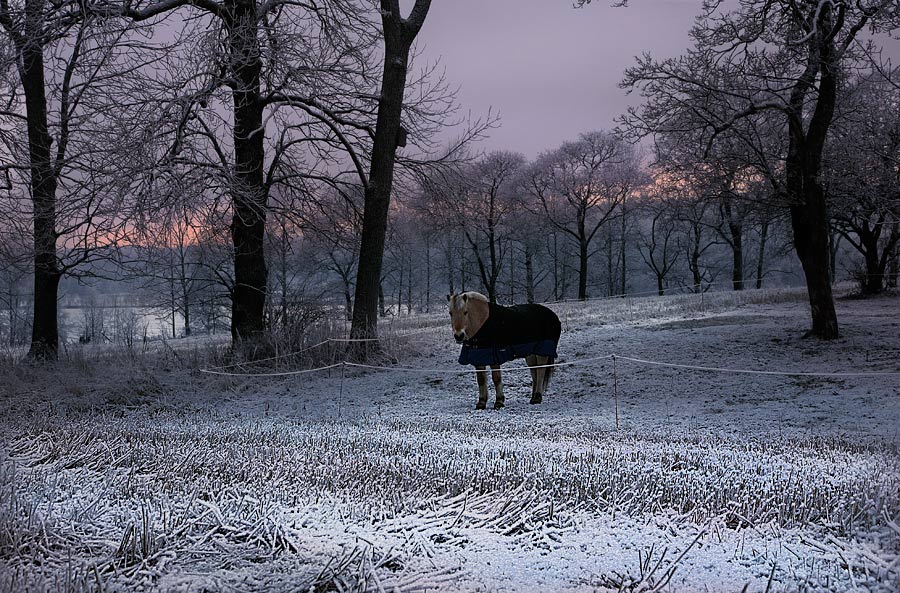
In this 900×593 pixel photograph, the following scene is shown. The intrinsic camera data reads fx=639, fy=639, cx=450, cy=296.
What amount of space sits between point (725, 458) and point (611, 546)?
2941 mm

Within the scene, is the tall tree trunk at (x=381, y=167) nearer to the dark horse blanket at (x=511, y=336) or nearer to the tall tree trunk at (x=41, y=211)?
the dark horse blanket at (x=511, y=336)

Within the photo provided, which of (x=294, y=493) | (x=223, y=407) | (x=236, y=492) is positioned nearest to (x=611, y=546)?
(x=294, y=493)

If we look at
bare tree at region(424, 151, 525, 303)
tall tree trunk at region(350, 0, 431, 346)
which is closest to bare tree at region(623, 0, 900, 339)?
tall tree trunk at region(350, 0, 431, 346)

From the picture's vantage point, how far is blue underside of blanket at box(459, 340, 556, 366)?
396 inches

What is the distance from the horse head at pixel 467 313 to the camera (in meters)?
9.82

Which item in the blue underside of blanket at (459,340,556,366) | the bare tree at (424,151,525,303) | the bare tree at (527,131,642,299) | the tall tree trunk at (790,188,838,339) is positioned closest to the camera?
the blue underside of blanket at (459,340,556,366)

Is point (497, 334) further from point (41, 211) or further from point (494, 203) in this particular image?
point (494, 203)

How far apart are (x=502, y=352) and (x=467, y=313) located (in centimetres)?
91

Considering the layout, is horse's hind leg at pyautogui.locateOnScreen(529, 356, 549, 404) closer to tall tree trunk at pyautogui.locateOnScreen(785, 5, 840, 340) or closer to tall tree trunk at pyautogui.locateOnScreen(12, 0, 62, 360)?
tall tree trunk at pyautogui.locateOnScreen(785, 5, 840, 340)

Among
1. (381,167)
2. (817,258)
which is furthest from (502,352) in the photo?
(817,258)

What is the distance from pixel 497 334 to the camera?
33.3 ft

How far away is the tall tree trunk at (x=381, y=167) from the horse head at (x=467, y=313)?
6.13 meters

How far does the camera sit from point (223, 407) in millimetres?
10289

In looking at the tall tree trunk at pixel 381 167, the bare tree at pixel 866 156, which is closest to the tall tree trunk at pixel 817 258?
the bare tree at pixel 866 156
